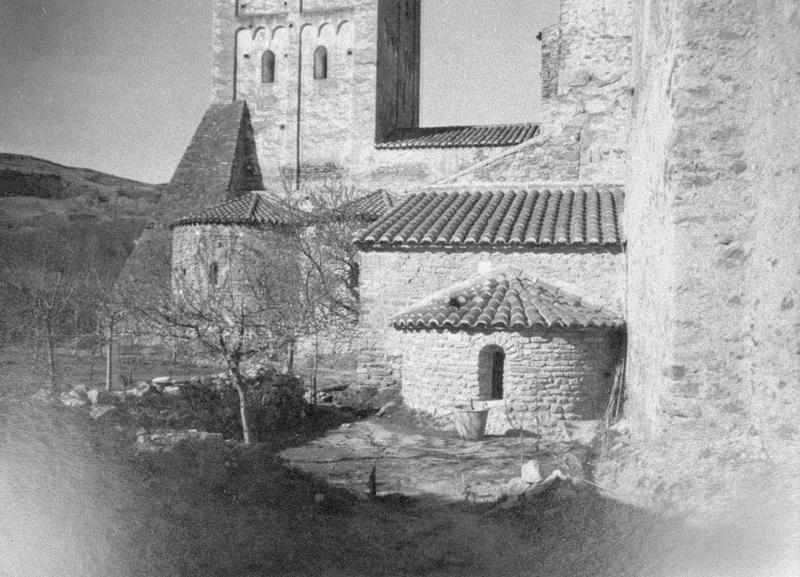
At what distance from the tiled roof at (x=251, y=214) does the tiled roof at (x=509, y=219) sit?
7557mm

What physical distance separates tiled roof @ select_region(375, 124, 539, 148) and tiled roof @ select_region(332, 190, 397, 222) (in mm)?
4190

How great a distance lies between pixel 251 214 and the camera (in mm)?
21297

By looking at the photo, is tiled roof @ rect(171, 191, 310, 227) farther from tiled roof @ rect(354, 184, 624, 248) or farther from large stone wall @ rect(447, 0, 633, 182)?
large stone wall @ rect(447, 0, 633, 182)

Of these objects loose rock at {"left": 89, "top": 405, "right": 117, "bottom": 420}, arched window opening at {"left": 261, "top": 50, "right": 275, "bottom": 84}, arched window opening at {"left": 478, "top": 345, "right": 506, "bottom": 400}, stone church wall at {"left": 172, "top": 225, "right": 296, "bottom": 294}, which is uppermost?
arched window opening at {"left": 261, "top": 50, "right": 275, "bottom": 84}

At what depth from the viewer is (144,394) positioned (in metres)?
9.89

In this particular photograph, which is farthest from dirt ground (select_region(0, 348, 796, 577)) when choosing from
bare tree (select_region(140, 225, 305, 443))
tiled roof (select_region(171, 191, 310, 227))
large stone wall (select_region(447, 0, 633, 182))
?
tiled roof (select_region(171, 191, 310, 227))

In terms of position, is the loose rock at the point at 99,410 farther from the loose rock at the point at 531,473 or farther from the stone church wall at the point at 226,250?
the stone church wall at the point at 226,250

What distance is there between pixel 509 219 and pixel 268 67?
62.3ft

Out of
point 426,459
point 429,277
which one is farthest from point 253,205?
point 426,459

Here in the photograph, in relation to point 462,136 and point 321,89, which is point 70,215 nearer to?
point 321,89

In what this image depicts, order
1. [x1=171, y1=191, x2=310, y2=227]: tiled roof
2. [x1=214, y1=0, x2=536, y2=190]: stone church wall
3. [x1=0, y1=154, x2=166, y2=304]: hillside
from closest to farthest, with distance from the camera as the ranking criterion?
[x1=0, y1=154, x2=166, y2=304]: hillside < [x1=171, y1=191, x2=310, y2=227]: tiled roof < [x1=214, y1=0, x2=536, y2=190]: stone church wall

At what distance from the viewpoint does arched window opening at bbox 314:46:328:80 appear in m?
27.0

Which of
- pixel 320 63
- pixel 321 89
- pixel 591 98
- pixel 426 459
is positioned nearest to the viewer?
pixel 426 459

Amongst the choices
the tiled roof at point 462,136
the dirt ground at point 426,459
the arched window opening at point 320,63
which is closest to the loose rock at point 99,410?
the dirt ground at point 426,459
